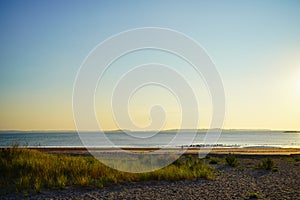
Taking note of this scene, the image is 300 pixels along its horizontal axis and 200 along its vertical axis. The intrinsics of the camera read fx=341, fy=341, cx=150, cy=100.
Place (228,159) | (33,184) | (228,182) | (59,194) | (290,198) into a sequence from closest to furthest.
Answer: (290,198), (59,194), (33,184), (228,182), (228,159)

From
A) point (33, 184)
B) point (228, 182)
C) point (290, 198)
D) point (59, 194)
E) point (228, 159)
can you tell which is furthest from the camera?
point (228, 159)

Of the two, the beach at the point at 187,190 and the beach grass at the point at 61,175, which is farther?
the beach grass at the point at 61,175

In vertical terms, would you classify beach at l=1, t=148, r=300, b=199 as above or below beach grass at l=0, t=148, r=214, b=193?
below

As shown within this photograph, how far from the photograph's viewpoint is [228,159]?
2436 centimetres

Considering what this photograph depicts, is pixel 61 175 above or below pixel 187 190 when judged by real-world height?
above

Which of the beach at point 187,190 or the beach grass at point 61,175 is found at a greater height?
the beach grass at point 61,175

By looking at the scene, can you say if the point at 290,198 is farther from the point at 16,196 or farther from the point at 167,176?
the point at 16,196

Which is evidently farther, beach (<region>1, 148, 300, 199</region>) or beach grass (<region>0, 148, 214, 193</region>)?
beach grass (<region>0, 148, 214, 193</region>)

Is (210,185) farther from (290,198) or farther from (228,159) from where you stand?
(228,159)

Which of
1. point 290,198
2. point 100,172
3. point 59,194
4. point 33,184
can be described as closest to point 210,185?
point 290,198

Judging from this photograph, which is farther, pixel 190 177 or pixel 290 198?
pixel 190 177

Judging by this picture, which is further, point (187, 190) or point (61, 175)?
point (61, 175)

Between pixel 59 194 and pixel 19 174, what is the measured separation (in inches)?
167

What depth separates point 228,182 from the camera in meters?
15.1
